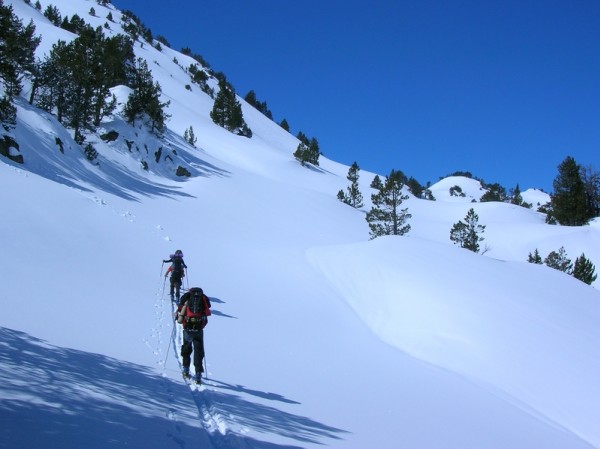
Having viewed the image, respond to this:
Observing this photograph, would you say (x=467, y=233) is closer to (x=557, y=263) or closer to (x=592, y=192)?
(x=557, y=263)

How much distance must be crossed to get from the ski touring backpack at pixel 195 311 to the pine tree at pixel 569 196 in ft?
173

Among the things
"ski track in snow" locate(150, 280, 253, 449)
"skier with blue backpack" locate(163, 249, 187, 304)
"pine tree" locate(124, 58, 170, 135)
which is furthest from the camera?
"pine tree" locate(124, 58, 170, 135)

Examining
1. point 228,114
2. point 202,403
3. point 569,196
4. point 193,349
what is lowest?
point 202,403

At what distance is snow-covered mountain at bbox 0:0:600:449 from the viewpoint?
558 cm

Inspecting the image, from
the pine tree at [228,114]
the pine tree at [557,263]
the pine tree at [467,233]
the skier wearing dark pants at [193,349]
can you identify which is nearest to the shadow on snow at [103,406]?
the skier wearing dark pants at [193,349]

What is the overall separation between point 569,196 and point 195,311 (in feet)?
181

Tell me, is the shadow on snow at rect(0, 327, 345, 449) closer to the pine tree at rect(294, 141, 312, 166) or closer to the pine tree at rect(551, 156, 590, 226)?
the pine tree at rect(551, 156, 590, 226)

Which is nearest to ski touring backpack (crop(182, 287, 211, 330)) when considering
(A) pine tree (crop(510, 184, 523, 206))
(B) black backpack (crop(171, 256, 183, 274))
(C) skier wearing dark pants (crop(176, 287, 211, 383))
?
(C) skier wearing dark pants (crop(176, 287, 211, 383))

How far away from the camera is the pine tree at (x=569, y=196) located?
160 feet

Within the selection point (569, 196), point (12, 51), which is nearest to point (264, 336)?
point (12, 51)

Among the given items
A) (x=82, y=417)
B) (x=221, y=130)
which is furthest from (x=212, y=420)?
(x=221, y=130)

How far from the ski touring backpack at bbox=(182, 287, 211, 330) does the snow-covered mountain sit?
900 mm

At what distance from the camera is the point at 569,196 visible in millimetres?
50562

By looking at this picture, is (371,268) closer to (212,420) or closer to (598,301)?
(598,301)
